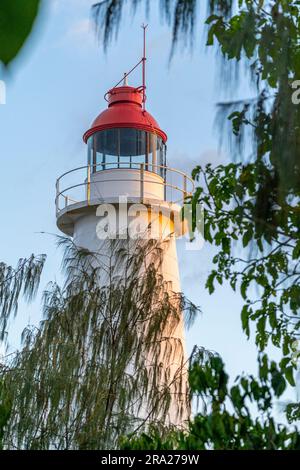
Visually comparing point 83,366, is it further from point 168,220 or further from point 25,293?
point 168,220

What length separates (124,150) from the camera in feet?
49.2

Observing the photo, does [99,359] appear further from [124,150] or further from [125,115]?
[125,115]

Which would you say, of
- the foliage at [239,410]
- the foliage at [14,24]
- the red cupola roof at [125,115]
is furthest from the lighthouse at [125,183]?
the foliage at [14,24]

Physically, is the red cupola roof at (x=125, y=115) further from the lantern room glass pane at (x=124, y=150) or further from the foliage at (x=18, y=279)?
the foliage at (x=18, y=279)

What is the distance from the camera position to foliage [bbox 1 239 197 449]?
896cm

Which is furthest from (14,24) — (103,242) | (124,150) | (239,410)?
(124,150)

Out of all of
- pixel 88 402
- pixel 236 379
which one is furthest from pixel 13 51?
pixel 88 402

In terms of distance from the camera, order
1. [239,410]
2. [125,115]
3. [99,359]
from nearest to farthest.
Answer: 1. [239,410]
2. [99,359]
3. [125,115]

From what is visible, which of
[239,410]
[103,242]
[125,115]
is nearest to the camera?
[239,410]

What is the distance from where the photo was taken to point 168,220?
14578mm

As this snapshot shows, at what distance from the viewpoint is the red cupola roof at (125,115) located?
15016mm

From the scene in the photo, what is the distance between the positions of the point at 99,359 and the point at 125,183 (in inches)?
218
